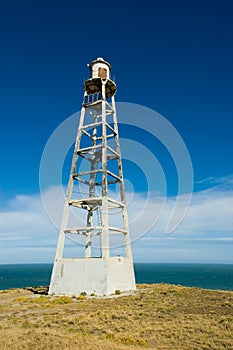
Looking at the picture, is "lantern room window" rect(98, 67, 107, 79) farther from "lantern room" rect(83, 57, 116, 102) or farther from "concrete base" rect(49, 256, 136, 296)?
"concrete base" rect(49, 256, 136, 296)

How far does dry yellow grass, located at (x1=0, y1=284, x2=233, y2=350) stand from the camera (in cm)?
946

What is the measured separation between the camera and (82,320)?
497 inches

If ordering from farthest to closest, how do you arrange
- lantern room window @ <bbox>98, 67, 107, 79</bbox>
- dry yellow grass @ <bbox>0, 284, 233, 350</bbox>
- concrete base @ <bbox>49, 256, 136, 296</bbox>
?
1. lantern room window @ <bbox>98, 67, 107, 79</bbox>
2. concrete base @ <bbox>49, 256, 136, 296</bbox>
3. dry yellow grass @ <bbox>0, 284, 233, 350</bbox>

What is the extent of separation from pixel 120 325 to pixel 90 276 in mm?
9425

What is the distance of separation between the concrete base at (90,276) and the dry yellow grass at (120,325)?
2.69m

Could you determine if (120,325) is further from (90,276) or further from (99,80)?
(99,80)

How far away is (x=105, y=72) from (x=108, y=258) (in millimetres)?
16860

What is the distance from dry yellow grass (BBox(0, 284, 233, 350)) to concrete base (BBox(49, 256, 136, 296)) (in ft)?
8.82

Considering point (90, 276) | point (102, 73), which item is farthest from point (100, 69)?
point (90, 276)

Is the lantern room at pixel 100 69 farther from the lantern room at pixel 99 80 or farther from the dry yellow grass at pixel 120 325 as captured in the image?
the dry yellow grass at pixel 120 325

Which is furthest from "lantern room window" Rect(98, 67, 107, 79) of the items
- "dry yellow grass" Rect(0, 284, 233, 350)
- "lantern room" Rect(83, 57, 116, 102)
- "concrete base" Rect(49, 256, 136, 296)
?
"dry yellow grass" Rect(0, 284, 233, 350)

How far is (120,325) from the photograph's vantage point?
11867mm

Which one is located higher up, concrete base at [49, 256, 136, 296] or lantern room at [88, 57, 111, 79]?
lantern room at [88, 57, 111, 79]

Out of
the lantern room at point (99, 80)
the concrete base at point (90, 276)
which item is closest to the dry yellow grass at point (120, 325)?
the concrete base at point (90, 276)
